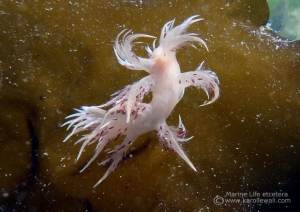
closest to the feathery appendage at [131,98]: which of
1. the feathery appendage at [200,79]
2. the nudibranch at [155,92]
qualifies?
the nudibranch at [155,92]

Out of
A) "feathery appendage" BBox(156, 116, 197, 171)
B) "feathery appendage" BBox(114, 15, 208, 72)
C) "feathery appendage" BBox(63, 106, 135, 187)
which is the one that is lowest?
"feathery appendage" BBox(156, 116, 197, 171)

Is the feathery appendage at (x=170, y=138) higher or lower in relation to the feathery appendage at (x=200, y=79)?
lower

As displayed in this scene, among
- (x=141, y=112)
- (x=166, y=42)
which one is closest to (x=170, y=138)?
(x=141, y=112)

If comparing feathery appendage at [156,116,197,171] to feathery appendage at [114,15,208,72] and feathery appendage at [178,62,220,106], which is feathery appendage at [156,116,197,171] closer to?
feathery appendage at [178,62,220,106]

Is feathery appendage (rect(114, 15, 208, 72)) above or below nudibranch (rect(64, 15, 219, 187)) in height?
above

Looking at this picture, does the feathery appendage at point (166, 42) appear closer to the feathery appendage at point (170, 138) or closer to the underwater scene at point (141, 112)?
the underwater scene at point (141, 112)

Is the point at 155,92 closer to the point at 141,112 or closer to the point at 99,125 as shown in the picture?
the point at 141,112

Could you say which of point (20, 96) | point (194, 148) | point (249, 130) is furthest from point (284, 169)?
point (20, 96)

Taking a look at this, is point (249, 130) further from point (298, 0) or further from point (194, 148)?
point (298, 0)

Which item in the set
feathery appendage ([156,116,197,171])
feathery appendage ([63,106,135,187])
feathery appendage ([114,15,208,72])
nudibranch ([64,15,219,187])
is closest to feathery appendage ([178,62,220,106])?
nudibranch ([64,15,219,187])
